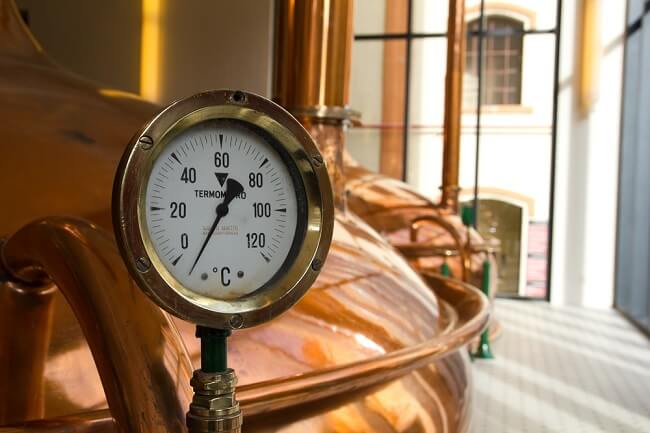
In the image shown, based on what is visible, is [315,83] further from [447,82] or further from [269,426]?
[447,82]

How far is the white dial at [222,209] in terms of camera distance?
0.41 meters

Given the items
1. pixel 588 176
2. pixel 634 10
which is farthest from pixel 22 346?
pixel 634 10

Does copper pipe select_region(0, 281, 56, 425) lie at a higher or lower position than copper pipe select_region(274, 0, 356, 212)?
lower

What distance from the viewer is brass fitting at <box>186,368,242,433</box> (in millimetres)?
414

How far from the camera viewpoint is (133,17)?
1.72m

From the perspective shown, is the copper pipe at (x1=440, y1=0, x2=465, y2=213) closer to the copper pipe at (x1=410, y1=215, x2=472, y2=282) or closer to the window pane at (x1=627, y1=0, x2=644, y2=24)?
the copper pipe at (x1=410, y1=215, x2=472, y2=282)

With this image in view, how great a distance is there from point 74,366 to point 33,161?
0.66 ft

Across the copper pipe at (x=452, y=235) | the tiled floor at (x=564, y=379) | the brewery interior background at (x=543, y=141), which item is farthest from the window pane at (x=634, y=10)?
the copper pipe at (x=452, y=235)

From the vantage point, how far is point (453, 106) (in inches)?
125

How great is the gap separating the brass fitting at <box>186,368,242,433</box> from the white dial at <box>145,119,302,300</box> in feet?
0.16

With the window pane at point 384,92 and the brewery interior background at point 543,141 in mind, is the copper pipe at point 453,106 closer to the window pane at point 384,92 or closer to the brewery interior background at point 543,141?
the brewery interior background at point 543,141

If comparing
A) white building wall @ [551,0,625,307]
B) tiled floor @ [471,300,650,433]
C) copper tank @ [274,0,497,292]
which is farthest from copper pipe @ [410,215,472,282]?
white building wall @ [551,0,625,307]

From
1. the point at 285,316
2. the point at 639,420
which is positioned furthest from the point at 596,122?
the point at 285,316

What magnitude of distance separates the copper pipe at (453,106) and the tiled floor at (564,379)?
74 cm
